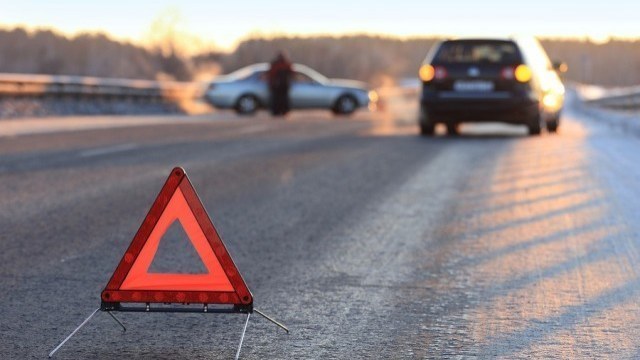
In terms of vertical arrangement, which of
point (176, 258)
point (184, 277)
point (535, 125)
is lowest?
point (535, 125)

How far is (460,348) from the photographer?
4.86 m

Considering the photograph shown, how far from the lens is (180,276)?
482 centimetres

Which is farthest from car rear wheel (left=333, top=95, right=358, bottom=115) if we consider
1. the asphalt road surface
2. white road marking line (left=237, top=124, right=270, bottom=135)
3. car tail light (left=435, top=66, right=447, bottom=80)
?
the asphalt road surface

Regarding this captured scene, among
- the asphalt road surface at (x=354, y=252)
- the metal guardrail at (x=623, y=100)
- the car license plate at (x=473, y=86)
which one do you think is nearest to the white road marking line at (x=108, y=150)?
the asphalt road surface at (x=354, y=252)

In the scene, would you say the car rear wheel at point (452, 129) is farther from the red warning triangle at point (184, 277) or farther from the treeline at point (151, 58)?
the treeline at point (151, 58)

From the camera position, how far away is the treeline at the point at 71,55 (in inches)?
3588

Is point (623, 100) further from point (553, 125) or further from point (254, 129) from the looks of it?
point (254, 129)

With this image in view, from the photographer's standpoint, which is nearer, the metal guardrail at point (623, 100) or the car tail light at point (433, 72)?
the car tail light at point (433, 72)

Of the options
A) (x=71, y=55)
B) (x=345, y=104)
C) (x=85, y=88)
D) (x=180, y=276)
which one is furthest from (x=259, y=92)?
(x=71, y=55)

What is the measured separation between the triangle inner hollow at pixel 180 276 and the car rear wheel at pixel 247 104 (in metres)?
26.8

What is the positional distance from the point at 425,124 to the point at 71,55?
85.3 metres

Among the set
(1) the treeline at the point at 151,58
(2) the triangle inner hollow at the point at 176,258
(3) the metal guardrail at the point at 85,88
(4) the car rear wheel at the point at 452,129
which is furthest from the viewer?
(1) the treeline at the point at 151,58

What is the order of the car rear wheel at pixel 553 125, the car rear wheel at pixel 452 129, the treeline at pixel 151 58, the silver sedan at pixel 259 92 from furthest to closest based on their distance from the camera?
1. the treeline at pixel 151 58
2. the silver sedan at pixel 259 92
3. the car rear wheel at pixel 553 125
4. the car rear wheel at pixel 452 129

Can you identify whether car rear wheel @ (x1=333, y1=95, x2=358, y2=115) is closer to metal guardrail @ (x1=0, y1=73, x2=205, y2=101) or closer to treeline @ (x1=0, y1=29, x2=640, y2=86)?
metal guardrail @ (x1=0, y1=73, x2=205, y2=101)
